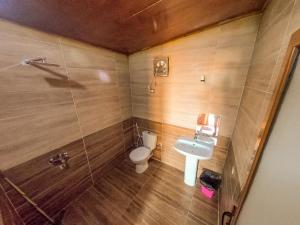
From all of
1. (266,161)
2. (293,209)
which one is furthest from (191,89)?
(293,209)

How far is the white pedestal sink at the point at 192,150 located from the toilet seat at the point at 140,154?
66 centimetres

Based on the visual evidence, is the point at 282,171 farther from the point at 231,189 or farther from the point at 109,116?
the point at 109,116

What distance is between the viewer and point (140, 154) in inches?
84.0

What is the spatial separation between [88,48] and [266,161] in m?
2.20

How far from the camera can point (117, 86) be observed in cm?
213

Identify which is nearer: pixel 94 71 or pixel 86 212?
pixel 86 212

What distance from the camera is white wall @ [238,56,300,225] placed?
44 cm

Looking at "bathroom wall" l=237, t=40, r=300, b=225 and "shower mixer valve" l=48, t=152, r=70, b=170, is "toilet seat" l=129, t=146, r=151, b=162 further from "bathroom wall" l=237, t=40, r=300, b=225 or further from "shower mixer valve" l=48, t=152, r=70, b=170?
"bathroom wall" l=237, t=40, r=300, b=225

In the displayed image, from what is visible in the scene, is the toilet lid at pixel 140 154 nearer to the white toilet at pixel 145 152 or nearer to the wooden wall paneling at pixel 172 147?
the white toilet at pixel 145 152

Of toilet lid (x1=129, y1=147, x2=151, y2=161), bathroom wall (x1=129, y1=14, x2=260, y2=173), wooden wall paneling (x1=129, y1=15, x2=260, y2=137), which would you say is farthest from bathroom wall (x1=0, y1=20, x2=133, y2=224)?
wooden wall paneling (x1=129, y1=15, x2=260, y2=137)

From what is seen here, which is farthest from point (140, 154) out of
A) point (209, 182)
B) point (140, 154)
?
point (209, 182)

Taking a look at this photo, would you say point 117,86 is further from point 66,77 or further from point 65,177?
point 65,177

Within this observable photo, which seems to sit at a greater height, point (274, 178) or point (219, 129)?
point (274, 178)

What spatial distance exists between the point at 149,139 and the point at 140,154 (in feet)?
1.12
